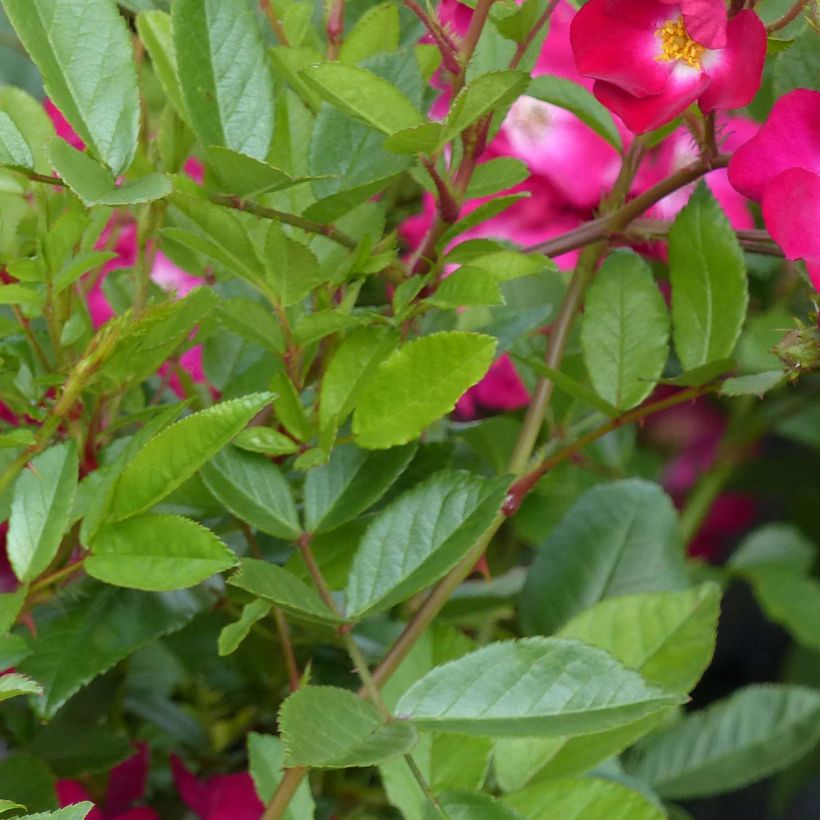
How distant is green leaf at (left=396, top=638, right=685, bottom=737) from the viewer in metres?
0.26

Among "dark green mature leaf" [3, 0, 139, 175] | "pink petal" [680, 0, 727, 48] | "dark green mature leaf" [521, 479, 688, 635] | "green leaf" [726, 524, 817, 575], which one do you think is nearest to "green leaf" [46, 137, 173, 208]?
"dark green mature leaf" [3, 0, 139, 175]

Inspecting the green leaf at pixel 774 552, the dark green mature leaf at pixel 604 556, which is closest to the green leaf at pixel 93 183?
the dark green mature leaf at pixel 604 556

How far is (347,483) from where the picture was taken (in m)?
0.32

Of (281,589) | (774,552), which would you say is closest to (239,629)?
(281,589)

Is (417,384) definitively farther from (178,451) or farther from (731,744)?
(731,744)

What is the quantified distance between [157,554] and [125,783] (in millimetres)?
163

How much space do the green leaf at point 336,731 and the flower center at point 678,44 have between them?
166 mm

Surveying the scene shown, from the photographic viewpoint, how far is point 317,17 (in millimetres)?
409

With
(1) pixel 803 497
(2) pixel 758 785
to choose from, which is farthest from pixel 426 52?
(2) pixel 758 785

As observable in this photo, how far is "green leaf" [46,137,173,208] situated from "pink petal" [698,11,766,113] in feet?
0.41

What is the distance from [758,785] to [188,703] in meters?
0.56

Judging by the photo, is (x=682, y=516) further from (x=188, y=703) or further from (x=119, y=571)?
(x=119, y=571)

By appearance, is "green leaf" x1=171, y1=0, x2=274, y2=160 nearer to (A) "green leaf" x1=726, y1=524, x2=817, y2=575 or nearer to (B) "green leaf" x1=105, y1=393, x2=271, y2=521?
(B) "green leaf" x1=105, y1=393, x2=271, y2=521

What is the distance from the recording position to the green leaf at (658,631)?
0.35 metres
